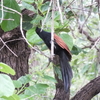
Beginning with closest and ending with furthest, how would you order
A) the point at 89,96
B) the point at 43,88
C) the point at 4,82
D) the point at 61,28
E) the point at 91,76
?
1. the point at 4,82
2. the point at 43,88
3. the point at 61,28
4. the point at 89,96
5. the point at 91,76

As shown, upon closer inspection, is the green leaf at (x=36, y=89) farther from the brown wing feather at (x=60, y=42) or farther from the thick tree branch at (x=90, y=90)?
the thick tree branch at (x=90, y=90)

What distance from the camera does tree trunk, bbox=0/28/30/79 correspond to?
1.73m

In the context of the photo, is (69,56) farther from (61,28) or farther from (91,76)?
(91,76)

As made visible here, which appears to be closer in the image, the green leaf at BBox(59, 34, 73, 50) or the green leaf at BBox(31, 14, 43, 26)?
the green leaf at BBox(31, 14, 43, 26)

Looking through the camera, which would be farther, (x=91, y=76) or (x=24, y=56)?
(x=91, y=76)

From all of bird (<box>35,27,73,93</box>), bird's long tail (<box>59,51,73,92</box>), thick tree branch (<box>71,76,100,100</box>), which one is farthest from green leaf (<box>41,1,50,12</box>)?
thick tree branch (<box>71,76,100,100</box>)

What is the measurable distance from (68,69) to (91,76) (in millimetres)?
697

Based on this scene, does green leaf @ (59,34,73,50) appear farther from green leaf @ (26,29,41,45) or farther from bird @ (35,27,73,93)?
green leaf @ (26,29,41,45)

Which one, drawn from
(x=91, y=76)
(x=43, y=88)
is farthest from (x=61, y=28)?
(x=91, y=76)

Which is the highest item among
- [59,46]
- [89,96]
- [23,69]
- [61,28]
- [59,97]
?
[61,28]

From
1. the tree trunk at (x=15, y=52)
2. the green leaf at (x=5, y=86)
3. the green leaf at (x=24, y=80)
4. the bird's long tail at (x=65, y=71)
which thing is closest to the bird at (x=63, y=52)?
the bird's long tail at (x=65, y=71)

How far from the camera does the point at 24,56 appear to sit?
6.07ft

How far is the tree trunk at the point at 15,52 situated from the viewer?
68.0 inches

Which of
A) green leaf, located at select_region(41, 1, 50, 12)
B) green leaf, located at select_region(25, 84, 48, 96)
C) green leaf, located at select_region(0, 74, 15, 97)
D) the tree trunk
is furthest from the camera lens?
the tree trunk
